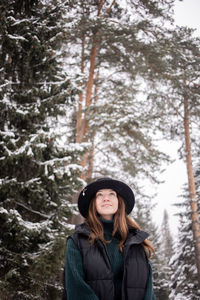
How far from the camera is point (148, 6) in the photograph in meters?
9.55

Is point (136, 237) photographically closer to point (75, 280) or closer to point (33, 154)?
point (75, 280)

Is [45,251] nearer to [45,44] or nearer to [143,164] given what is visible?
[45,44]

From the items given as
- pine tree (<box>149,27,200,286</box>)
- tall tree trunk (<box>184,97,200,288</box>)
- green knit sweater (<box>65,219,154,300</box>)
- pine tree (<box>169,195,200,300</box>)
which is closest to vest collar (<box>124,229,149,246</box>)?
green knit sweater (<box>65,219,154,300</box>)

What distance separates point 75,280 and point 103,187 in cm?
98

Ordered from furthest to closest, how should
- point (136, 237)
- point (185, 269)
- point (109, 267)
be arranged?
point (185, 269)
point (136, 237)
point (109, 267)

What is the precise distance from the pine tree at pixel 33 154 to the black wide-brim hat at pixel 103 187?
8.04 feet

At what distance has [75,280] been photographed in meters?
2.06

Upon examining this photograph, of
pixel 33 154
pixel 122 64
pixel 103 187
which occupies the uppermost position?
pixel 122 64

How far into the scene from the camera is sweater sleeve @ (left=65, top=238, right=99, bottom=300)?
2004 mm

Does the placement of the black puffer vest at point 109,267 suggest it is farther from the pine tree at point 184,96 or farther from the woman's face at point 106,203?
the pine tree at point 184,96

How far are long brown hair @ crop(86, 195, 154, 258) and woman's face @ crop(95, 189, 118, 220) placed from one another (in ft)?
0.26

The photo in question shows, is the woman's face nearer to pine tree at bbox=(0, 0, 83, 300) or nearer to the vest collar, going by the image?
the vest collar

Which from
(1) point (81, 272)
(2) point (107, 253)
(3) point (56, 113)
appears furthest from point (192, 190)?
(1) point (81, 272)

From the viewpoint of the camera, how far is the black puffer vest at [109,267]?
2113 mm
